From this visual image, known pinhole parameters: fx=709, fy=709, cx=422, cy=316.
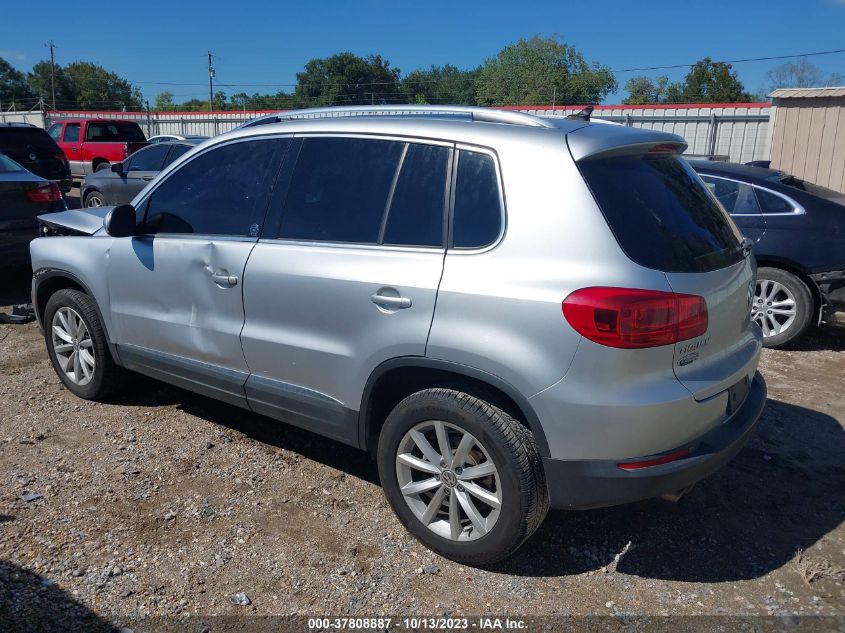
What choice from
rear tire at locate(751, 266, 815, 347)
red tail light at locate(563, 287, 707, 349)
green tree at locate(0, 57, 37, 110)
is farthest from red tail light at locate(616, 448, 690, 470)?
green tree at locate(0, 57, 37, 110)

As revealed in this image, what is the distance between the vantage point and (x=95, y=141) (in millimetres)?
19688

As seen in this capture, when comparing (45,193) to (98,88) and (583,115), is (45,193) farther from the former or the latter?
(98,88)

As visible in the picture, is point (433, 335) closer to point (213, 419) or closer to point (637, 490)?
point (637, 490)

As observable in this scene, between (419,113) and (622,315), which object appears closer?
(622,315)

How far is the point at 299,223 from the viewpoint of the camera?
359 cm

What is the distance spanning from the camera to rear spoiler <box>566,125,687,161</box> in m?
2.88

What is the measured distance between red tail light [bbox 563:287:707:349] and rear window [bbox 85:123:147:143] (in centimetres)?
1993

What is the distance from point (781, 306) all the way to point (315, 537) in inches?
193

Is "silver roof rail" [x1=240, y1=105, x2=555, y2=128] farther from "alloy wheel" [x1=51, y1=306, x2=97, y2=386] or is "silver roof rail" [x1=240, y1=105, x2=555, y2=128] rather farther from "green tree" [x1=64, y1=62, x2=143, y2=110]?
"green tree" [x1=64, y1=62, x2=143, y2=110]

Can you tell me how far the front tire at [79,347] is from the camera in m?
4.65

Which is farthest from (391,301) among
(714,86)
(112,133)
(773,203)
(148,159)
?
Result: (714,86)

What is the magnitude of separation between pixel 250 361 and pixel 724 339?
232 cm

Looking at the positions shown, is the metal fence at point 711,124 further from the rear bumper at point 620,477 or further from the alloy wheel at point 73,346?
the rear bumper at point 620,477

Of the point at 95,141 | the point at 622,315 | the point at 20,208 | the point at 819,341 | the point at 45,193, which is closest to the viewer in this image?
the point at 622,315
